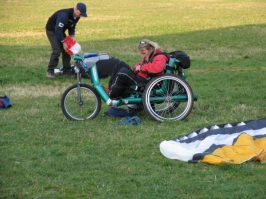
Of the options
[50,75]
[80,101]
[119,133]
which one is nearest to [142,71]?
[80,101]

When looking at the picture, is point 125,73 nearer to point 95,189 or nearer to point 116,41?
point 95,189

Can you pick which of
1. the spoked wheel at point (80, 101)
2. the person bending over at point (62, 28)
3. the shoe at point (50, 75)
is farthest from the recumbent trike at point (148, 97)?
the shoe at point (50, 75)

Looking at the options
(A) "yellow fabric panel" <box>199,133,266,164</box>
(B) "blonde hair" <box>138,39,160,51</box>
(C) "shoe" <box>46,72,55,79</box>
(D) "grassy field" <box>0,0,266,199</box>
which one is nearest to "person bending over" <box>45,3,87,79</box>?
(C) "shoe" <box>46,72,55,79</box>

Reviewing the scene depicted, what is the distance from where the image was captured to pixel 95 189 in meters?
6.30

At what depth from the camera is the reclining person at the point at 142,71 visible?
31.1 feet

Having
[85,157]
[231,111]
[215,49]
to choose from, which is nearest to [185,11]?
[215,49]

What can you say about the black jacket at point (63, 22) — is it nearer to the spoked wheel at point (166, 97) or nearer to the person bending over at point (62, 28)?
the person bending over at point (62, 28)

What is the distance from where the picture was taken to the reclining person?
9475mm

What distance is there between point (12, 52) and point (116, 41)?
493cm

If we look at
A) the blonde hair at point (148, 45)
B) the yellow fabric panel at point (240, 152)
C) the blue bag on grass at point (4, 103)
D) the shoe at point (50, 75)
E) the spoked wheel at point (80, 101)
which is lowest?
the shoe at point (50, 75)

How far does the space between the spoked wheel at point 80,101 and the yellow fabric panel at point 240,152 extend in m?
2.86

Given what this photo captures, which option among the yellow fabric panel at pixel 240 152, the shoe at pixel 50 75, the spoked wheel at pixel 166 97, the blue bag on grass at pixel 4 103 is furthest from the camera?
the shoe at pixel 50 75

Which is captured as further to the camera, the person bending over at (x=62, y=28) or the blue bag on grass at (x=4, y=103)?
the person bending over at (x=62, y=28)

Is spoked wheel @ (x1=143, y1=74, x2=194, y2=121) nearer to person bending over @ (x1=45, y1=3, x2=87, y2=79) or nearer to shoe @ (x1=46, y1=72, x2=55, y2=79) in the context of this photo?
person bending over @ (x1=45, y1=3, x2=87, y2=79)
